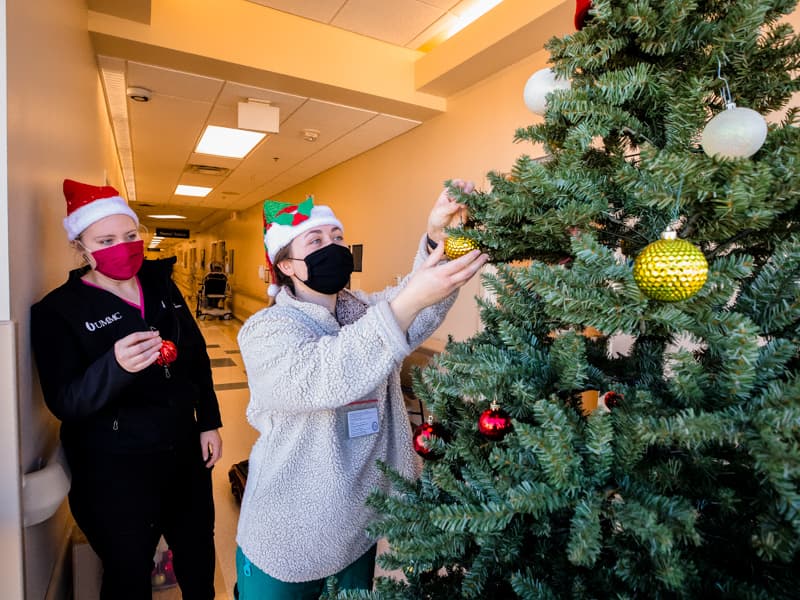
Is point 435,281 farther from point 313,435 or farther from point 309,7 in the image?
point 309,7

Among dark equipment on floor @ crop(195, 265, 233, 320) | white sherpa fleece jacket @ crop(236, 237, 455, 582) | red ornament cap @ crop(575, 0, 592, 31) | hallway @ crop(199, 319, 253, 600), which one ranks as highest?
red ornament cap @ crop(575, 0, 592, 31)

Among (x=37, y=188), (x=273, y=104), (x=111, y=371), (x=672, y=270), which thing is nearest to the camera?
(x=672, y=270)

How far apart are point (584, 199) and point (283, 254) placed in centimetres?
87

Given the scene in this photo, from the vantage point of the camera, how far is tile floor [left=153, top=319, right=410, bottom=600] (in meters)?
2.27

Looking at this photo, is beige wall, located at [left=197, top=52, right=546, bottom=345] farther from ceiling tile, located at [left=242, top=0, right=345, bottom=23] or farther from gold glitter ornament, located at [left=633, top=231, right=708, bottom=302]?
gold glitter ornament, located at [left=633, top=231, right=708, bottom=302]

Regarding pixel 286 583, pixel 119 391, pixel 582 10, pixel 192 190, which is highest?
pixel 192 190

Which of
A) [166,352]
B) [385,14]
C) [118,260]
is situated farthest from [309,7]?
[166,352]

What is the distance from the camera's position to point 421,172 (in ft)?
14.3

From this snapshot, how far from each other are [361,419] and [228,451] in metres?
2.92

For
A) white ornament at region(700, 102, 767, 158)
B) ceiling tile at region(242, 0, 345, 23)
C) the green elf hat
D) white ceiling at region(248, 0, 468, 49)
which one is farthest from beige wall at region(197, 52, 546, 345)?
white ornament at region(700, 102, 767, 158)

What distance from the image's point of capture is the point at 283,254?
1.27m

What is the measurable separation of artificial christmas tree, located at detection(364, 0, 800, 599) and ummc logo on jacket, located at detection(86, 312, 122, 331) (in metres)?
1.20

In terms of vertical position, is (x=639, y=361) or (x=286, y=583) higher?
(x=639, y=361)

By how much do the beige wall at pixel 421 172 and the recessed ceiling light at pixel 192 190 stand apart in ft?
7.59
